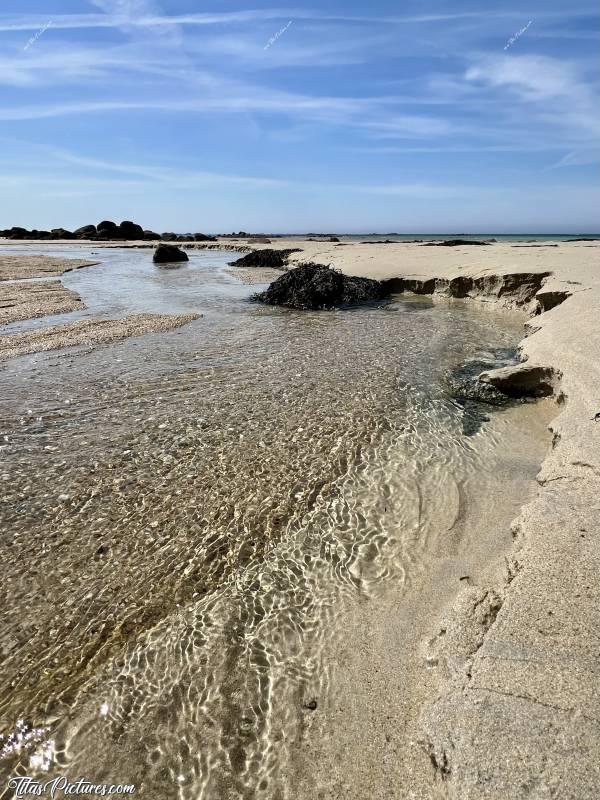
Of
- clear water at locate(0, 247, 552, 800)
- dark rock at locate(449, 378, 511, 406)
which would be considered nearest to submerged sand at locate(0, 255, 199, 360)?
clear water at locate(0, 247, 552, 800)

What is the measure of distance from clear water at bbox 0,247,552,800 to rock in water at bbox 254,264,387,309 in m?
6.97

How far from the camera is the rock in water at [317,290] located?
14375 mm

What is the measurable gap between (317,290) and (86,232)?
6925 cm

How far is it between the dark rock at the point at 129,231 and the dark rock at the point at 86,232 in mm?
4127

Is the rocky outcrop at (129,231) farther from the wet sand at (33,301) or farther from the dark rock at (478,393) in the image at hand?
the dark rock at (478,393)

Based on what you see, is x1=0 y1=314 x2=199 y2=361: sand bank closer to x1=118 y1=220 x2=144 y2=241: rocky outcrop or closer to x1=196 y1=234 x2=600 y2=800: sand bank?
x1=196 y1=234 x2=600 y2=800: sand bank

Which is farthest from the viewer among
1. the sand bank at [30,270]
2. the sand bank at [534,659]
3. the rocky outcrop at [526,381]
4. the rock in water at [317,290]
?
the sand bank at [30,270]

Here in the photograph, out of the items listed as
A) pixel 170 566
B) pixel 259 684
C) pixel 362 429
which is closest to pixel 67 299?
pixel 362 429

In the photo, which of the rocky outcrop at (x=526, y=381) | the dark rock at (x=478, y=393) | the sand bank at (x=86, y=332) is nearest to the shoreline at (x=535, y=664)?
the dark rock at (x=478, y=393)

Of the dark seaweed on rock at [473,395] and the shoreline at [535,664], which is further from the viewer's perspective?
the dark seaweed on rock at [473,395]

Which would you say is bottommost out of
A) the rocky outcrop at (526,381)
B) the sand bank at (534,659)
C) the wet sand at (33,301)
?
the wet sand at (33,301)

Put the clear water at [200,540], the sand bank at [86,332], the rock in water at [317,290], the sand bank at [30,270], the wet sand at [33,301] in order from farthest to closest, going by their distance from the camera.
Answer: the sand bank at [30,270] < the rock in water at [317,290] < the wet sand at [33,301] < the sand bank at [86,332] < the clear water at [200,540]

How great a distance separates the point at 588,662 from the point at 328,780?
4.19 ft

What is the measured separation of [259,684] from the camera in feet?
8.29
